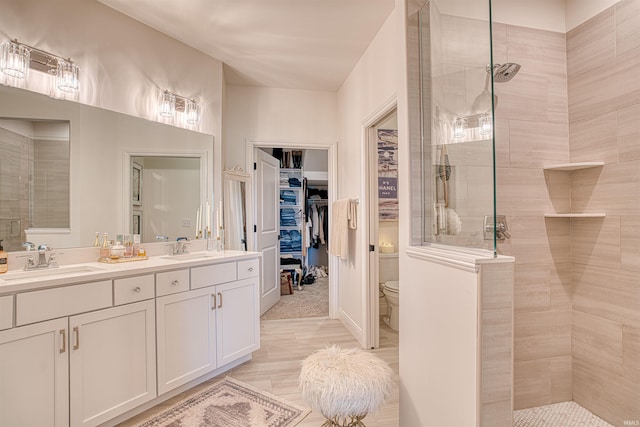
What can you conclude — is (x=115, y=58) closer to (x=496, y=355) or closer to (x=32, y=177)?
(x=32, y=177)

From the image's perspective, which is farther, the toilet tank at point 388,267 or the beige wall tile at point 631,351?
the toilet tank at point 388,267

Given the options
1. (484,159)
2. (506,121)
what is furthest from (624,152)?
(484,159)

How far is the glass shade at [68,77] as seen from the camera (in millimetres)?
2012

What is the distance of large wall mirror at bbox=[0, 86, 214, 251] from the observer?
185cm

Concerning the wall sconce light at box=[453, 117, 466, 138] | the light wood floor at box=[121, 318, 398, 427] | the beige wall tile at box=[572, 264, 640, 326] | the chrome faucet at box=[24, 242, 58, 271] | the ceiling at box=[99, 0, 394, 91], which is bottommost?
the light wood floor at box=[121, 318, 398, 427]

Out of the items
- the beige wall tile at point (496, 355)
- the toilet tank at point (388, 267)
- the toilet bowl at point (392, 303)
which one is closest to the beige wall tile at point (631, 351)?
the beige wall tile at point (496, 355)

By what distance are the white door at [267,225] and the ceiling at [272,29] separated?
105 centimetres

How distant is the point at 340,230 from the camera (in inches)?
129

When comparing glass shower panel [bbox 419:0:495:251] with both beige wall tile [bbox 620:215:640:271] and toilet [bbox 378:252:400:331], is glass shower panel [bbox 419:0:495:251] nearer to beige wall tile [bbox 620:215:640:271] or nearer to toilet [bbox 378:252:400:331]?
beige wall tile [bbox 620:215:640:271]

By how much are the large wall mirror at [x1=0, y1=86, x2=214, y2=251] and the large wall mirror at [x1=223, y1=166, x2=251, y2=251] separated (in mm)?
352

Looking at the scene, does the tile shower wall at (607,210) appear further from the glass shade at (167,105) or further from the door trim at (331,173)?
the glass shade at (167,105)

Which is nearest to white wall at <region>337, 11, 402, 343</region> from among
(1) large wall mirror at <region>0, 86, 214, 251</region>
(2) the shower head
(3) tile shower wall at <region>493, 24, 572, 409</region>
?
(2) the shower head

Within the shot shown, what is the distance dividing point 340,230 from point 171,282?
1751 mm

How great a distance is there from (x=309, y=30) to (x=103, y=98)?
1.66 metres
